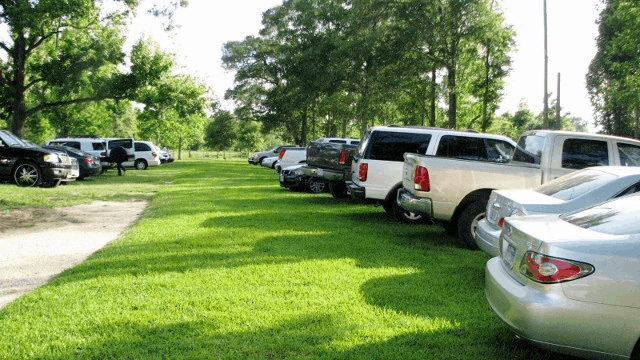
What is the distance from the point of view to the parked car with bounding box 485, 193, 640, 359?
3.59 metres

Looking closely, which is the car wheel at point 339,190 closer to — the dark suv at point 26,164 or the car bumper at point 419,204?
the car bumper at point 419,204

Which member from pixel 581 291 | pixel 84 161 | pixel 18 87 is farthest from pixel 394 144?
pixel 18 87

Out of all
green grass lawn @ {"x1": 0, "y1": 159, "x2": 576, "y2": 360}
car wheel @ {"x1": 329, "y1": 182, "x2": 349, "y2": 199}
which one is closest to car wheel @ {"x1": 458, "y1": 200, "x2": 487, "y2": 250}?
green grass lawn @ {"x1": 0, "y1": 159, "x2": 576, "y2": 360}

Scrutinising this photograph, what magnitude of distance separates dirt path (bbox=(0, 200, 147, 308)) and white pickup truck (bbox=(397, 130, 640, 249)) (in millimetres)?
5221

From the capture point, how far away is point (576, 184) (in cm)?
655

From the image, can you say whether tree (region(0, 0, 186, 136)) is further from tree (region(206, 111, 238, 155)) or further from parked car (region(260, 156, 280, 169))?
tree (region(206, 111, 238, 155))

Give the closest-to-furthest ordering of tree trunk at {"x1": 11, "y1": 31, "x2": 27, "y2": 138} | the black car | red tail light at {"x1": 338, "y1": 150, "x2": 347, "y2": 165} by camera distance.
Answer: red tail light at {"x1": 338, "y1": 150, "x2": 347, "y2": 165}, the black car, tree trunk at {"x1": 11, "y1": 31, "x2": 27, "y2": 138}

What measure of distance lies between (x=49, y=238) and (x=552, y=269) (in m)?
8.53

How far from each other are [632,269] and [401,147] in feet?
29.8

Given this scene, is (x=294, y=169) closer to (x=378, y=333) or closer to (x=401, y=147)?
(x=401, y=147)

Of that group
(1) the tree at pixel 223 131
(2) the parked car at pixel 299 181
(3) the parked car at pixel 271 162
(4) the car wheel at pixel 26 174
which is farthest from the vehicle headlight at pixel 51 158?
(1) the tree at pixel 223 131

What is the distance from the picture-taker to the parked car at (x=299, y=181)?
20.2 m

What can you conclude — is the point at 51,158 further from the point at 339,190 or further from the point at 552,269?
the point at 552,269

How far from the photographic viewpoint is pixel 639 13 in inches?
902
